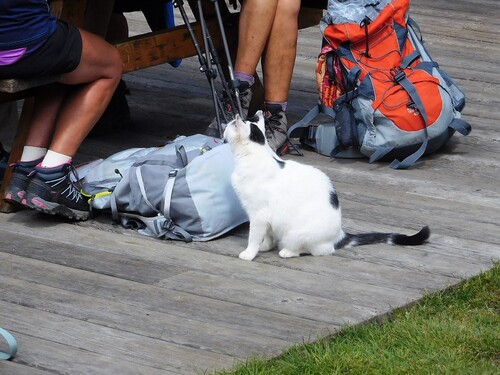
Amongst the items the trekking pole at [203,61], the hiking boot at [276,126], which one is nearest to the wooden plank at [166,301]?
the trekking pole at [203,61]

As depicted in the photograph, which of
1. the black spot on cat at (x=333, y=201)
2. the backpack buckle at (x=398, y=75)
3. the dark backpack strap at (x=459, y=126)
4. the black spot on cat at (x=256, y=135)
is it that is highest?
the black spot on cat at (x=256, y=135)

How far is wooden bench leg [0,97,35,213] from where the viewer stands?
405 centimetres

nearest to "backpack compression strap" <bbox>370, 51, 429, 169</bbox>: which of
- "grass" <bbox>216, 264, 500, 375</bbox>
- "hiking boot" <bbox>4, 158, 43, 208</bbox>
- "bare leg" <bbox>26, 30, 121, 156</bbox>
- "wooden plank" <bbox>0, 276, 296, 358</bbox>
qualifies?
"bare leg" <bbox>26, 30, 121, 156</bbox>

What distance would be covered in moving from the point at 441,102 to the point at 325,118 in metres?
0.88

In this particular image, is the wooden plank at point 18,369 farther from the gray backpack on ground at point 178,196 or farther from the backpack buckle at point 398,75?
the backpack buckle at point 398,75

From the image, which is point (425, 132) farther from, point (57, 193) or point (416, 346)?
point (416, 346)

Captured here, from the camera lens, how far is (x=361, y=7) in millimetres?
4688

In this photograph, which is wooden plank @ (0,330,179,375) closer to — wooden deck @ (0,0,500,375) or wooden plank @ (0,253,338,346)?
wooden deck @ (0,0,500,375)

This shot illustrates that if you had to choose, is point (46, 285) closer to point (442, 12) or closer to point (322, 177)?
point (322, 177)

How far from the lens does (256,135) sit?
3623mm

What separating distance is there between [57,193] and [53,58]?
1.72 ft

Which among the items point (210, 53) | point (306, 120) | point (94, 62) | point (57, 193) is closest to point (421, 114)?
point (306, 120)

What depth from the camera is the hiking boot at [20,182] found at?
3883 mm

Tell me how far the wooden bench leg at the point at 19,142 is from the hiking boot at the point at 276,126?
3.68ft
